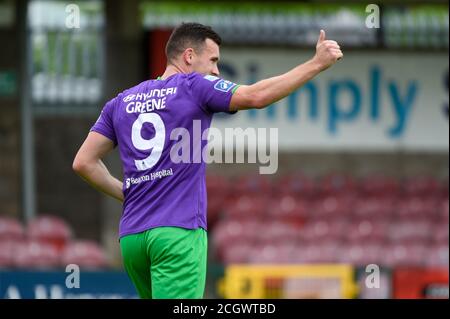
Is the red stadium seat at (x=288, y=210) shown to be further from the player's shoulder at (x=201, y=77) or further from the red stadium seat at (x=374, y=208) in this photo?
the player's shoulder at (x=201, y=77)

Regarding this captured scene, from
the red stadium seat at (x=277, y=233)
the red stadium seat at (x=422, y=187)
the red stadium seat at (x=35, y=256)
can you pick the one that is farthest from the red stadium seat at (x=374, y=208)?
the red stadium seat at (x=35, y=256)

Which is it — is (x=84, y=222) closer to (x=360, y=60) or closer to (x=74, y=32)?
(x=74, y=32)

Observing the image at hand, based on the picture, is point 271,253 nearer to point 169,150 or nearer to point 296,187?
point 296,187

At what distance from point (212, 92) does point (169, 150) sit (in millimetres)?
331

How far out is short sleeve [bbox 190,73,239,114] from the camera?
5.13 metres

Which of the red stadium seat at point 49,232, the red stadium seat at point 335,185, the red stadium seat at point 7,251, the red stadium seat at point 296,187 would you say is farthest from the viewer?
the red stadium seat at point 296,187

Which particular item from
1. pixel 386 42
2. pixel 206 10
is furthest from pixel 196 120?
pixel 206 10

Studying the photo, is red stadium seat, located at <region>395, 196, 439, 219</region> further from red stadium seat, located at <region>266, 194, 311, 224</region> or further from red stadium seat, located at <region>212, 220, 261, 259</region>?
red stadium seat, located at <region>212, 220, 261, 259</region>

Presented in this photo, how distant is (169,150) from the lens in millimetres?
5230

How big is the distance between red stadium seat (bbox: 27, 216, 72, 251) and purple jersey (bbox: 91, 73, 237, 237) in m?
9.75

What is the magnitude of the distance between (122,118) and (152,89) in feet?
0.65

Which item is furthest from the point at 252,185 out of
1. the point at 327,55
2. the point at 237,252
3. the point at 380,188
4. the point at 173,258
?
the point at 327,55

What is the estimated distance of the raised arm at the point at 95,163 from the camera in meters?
5.50

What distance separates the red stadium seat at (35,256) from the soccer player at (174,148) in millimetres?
8589
